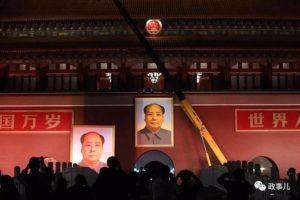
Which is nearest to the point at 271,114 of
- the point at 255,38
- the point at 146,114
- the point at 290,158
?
the point at 290,158

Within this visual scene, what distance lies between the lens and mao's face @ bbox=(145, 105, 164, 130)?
23.9 metres

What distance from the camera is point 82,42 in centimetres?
2488

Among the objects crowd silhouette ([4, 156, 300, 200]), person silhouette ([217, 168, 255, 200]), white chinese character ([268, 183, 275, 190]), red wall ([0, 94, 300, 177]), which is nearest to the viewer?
crowd silhouette ([4, 156, 300, 200])

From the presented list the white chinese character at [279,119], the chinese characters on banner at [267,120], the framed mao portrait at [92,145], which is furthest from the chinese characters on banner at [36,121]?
the white chinese character at [279,119]

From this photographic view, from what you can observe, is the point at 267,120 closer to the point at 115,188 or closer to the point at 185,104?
the point at 185,104

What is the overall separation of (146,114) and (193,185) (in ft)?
41.5

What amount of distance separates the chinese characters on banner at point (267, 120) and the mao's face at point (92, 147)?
565cm

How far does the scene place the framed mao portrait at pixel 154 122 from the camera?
77.9 feet

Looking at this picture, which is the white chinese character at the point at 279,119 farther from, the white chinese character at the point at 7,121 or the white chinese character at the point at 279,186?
the white chinese character at the point at 7,121

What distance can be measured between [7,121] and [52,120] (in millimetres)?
1852

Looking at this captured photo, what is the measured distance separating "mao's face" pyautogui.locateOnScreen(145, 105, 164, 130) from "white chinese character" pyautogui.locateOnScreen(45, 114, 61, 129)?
363 cm

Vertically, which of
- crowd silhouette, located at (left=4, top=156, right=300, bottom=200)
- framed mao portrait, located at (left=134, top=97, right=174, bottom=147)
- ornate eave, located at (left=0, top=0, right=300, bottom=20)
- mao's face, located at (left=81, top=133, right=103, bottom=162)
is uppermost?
ornate eave, located at (left=0, top=0, right=300, bottom=20)

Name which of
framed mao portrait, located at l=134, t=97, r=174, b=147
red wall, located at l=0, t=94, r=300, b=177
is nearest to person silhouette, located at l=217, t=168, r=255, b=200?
red wall, located at l=0, t=94, r=300, b=177

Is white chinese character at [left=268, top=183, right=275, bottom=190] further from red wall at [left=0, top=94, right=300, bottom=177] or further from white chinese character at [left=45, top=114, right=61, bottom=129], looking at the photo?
white chinese character at [left=45, top=114, right=61, bottom=129]
